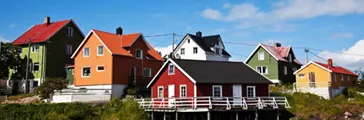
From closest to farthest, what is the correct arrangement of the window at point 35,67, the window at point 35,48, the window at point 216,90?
the window at point 216,90
the window at point 35,67
the window at point 35,48

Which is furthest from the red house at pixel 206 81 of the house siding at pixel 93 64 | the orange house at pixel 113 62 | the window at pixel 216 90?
the house siding at pixel 93 64

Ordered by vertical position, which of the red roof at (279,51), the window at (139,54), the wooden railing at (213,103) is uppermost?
the red roof at (279,51)

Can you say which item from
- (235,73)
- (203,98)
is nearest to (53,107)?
(203,98)

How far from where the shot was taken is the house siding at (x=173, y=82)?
3369 centimetres

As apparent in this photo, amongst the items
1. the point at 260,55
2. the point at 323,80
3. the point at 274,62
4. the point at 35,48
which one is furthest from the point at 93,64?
the point at 323,80

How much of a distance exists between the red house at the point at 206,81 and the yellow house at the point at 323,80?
395 inches

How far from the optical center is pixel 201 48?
58.7 metres

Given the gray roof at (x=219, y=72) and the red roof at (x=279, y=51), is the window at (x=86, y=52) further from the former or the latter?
the red roof at (x=279, y=51)

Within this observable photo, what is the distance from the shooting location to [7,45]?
50.1 metres

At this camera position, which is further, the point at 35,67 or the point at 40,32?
the point at 40,32

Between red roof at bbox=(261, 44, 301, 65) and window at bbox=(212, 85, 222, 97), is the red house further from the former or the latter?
red roof at bbox=(261, 44, 301, 65)

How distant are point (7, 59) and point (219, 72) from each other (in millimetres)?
28104

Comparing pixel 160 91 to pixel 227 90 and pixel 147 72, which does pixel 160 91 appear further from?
pixel 147 72

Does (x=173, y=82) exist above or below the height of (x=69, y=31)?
below
